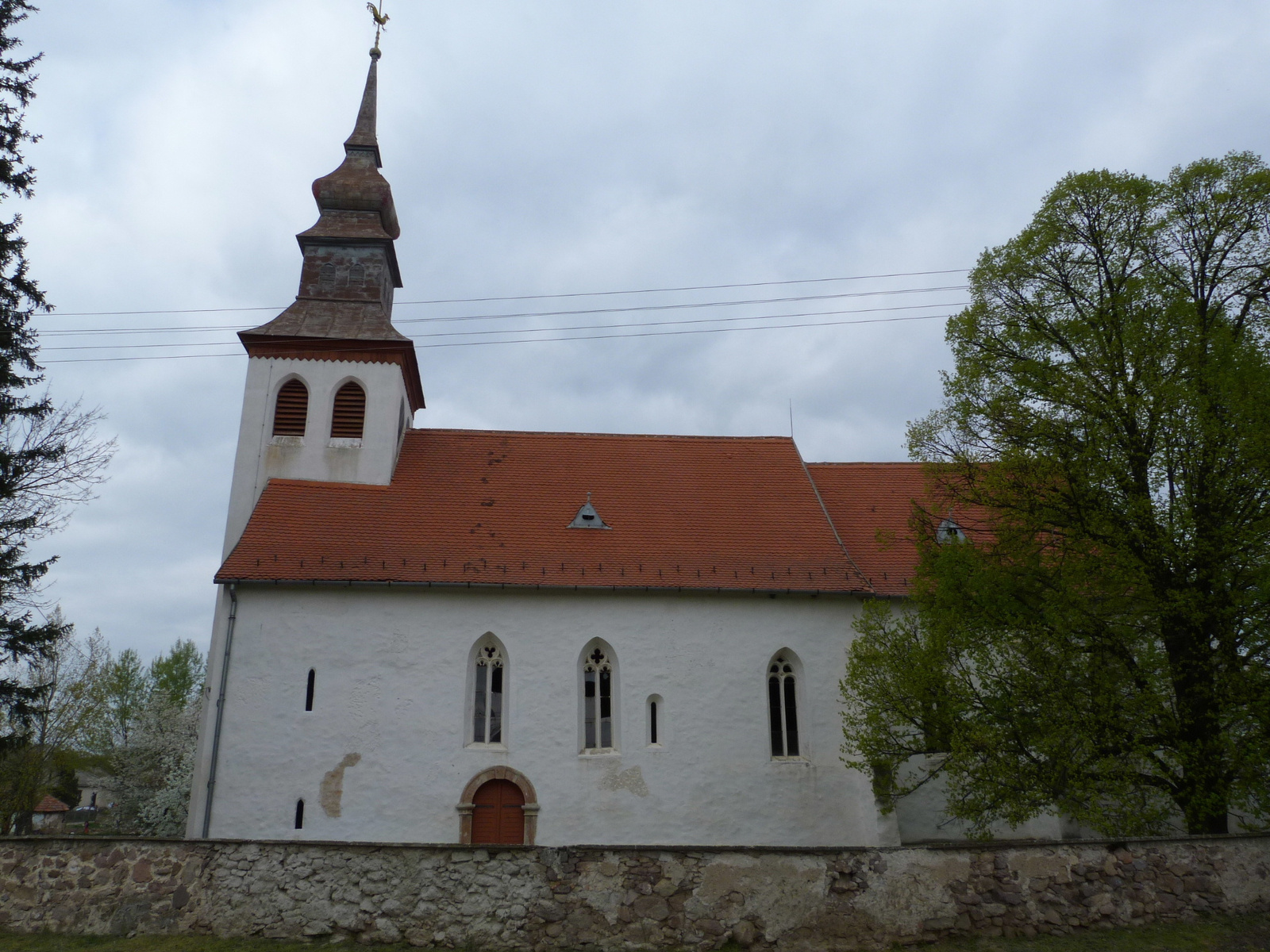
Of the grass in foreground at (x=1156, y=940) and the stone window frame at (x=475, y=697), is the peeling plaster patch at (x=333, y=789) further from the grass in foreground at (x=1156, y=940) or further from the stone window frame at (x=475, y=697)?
the grass in foreground at (x=1156, y=940)

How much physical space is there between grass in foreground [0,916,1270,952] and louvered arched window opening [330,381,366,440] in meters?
11.8

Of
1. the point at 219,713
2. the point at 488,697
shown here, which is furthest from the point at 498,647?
the point at 219,713

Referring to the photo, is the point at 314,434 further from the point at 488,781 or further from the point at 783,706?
the point at 783,706

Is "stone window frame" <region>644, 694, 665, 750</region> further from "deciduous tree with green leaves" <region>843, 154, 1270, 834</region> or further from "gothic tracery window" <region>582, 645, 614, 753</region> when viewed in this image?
"deciduous tree with green leaves" <region>843, 154, 1270, 834</region>

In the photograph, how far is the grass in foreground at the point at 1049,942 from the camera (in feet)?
29.3

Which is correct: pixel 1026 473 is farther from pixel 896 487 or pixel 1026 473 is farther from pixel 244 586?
pixel 244 586

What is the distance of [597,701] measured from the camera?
17094 millimetres

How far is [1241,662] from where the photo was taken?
11.0 meters

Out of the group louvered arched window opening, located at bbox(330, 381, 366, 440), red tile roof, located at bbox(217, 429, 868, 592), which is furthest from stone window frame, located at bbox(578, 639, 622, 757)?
louvered arched window opening, located at bbox(330, 381, 366, 440)

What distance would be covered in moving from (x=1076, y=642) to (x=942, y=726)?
2173 millimetres

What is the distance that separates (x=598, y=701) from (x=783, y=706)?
11.4 ft

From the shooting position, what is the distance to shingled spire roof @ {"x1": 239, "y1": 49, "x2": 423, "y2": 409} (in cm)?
2002

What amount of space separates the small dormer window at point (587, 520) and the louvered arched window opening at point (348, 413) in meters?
5.01

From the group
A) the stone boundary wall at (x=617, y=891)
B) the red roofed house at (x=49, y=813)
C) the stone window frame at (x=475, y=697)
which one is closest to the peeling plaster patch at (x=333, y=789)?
the stone window frame at (x=475, y=697)
